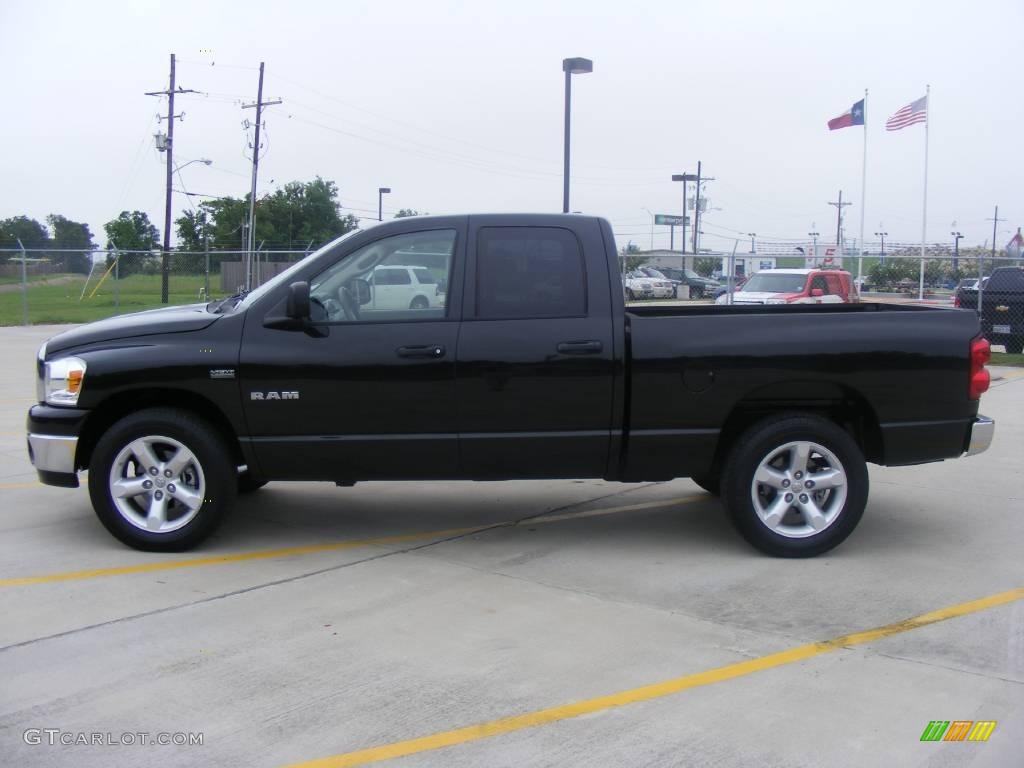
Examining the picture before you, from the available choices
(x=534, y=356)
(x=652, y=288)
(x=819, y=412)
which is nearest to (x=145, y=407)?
(x=534, y=356)

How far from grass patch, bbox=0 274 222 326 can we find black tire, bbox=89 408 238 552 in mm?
23735

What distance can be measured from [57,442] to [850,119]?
35.7 meters

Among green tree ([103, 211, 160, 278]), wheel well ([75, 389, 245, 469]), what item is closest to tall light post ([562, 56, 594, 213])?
wheel well ([75, 389, 245, 469])

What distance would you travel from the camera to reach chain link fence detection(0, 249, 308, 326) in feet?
93.4

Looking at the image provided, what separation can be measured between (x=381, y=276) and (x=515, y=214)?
90 centimetres

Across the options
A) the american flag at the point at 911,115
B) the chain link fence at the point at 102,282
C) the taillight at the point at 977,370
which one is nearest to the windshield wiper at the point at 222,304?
the taillight at the point at 977,370

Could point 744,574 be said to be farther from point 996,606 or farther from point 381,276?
point 381,276

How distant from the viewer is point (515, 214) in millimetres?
6180

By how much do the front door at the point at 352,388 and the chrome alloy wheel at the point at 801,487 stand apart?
184 centimetres

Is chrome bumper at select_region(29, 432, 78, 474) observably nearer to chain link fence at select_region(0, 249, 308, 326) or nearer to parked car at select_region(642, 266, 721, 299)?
chain link fence at select_region(0, 249, 308, 326)

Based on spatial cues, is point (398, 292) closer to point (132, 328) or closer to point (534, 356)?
point (534, 356)

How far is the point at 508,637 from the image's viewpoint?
480 cm

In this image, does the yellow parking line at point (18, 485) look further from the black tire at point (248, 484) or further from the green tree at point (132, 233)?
the green tree at point (132, 233)

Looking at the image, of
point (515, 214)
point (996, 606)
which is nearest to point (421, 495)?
point (515, 214)
